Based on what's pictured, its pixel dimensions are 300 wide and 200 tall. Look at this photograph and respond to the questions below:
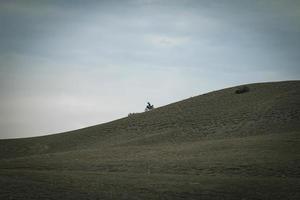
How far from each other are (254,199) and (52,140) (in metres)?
52.8

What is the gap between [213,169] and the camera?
28.9 meters

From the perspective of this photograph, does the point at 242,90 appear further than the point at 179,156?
Yes

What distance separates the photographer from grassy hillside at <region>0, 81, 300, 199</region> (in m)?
21.0

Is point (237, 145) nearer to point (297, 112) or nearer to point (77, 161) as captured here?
point (77, 161)

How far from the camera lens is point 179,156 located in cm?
3619

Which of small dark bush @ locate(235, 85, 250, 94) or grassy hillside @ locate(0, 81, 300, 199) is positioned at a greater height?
small dark bush @ locate(235, 85, 250, 94)

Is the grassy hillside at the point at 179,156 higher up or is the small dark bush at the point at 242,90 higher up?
the small dark bush at the point at 242,90

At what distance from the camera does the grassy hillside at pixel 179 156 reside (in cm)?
2103

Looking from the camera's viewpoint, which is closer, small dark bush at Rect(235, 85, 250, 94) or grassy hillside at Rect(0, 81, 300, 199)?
grassy hillside at Rect(0, 81, 300, 199)

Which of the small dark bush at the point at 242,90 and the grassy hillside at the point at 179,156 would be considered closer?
the grassy hillside at the point at 179,156

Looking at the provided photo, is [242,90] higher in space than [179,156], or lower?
higher

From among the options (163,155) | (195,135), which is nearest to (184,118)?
(195,135)

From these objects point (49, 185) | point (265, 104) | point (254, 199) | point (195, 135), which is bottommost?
point (254, 199)

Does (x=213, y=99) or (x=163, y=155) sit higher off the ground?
(x=213, y=99)
